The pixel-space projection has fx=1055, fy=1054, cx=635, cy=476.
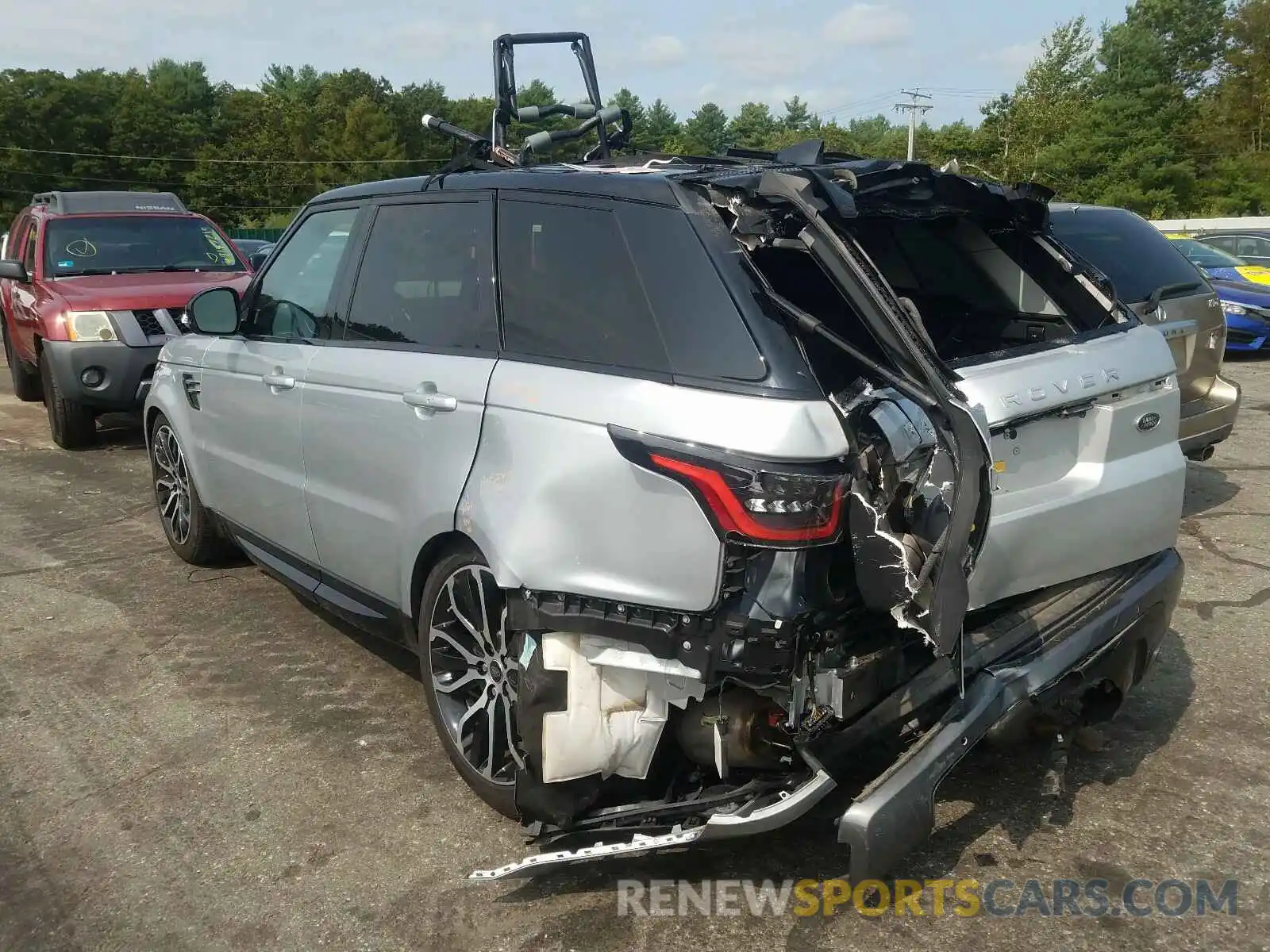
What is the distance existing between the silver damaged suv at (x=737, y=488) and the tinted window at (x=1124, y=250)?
8.26 feet

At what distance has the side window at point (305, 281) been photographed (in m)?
4.03

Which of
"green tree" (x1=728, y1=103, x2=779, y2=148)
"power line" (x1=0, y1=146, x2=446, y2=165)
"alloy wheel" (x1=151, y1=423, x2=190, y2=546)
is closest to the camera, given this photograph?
"alloy wheel" (x1=151, y1=423, x2=190, y2=546)

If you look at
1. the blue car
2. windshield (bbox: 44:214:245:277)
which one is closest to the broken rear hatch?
windshield (bbox: 44:214:245:277)

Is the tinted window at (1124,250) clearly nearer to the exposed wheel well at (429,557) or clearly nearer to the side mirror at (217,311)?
the exposed wheel well at (429,557)

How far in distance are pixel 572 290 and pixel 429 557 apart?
3.17ft

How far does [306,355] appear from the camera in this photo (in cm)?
398

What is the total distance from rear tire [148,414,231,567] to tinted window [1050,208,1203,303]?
4821mm

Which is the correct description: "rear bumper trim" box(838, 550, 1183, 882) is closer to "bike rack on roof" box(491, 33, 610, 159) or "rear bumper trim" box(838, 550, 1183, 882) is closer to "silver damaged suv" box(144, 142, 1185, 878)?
"silver damaged suv" box(144, 142, 1185, 878)

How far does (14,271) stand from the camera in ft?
29.8

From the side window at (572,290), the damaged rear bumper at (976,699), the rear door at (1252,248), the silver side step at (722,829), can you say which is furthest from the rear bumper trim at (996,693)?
the rear door at (1252,248)

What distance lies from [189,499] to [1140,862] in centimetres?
462

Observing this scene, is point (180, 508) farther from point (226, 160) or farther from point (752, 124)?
point (752, 124)

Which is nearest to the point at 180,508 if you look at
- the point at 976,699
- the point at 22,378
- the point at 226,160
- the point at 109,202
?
the point at 976,699

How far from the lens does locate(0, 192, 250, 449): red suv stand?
332 inches
